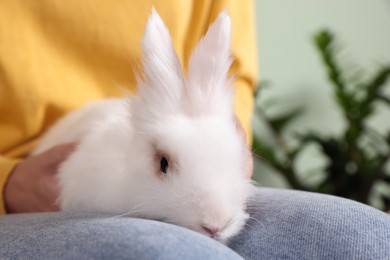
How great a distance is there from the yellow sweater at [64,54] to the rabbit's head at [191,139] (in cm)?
18

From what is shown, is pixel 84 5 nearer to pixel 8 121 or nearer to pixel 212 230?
pixel 8 121

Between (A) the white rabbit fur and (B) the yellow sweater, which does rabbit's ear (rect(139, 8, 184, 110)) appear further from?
(B) the yellow sweater

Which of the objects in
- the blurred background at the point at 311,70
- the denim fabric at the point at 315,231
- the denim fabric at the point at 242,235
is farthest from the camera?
the blurred background at the point at 311,70

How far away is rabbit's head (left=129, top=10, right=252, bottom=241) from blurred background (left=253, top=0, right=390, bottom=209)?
1113 millimetres

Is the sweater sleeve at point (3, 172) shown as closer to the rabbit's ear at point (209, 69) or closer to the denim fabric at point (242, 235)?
the denim fabric at point (242, 235)

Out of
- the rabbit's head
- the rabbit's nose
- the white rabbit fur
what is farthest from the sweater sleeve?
the rabbit's nose

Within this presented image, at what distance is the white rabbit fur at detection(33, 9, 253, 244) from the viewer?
659 mm

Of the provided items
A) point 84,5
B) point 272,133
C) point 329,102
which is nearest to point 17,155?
point 84,5

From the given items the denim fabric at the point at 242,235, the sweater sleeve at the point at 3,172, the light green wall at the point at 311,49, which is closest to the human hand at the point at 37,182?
the sweater sleeve at the point at 3,172

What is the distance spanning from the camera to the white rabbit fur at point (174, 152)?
66 cm

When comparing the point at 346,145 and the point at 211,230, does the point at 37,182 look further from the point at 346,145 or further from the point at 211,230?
the point at 346,145

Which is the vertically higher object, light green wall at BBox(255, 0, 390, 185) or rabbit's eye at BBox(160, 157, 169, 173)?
rabbit's eye at BBox(160, 157, 169, 173)

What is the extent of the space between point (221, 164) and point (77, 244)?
228 mm

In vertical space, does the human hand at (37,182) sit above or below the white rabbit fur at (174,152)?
below
